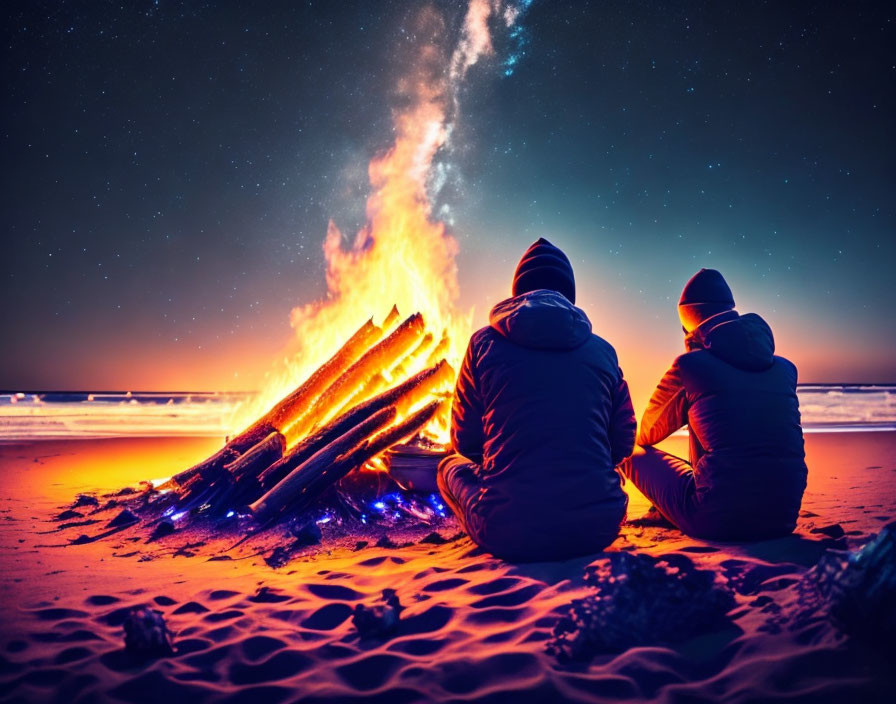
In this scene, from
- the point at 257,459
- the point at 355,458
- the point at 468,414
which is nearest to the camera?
the point at 468,414

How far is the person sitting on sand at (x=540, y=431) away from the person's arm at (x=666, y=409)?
0.53 meters

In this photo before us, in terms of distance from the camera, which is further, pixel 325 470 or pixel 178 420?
pixel 178 420

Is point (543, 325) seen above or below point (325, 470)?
above

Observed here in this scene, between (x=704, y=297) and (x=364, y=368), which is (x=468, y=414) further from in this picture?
(x=364, y=368)

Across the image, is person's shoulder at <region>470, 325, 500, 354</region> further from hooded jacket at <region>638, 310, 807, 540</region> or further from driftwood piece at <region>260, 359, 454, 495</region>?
driftwood piece at <region>260, 359, 454, 495</region>

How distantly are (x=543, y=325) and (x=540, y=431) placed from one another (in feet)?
2.20

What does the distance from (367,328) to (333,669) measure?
4860mm

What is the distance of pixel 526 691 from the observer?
7.00ft

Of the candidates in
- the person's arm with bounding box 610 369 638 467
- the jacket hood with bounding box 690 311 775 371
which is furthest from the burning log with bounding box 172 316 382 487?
the jacket hood with bounding box 690 311 775 371

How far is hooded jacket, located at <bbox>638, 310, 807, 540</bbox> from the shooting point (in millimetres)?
3488

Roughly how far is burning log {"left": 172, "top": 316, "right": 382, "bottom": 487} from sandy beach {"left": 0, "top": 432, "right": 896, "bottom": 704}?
1.16 metres

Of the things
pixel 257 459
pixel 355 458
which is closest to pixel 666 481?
pixel 355 458

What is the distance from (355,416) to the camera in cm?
573

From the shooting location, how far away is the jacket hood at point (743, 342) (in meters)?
3.67
